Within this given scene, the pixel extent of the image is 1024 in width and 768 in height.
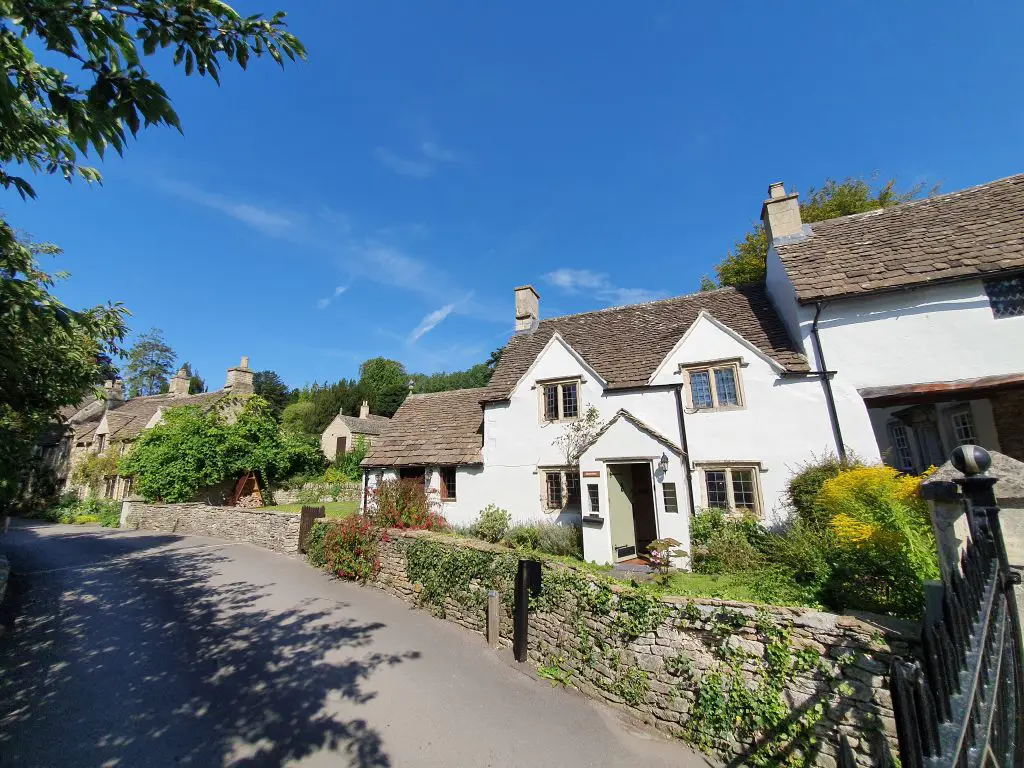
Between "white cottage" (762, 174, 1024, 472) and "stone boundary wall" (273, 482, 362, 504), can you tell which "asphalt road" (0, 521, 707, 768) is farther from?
"stone boundary wall" (273, 482, 362, 504)

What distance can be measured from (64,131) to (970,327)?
60.8 feet

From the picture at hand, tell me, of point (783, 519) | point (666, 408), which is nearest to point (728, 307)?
point (666, 408)

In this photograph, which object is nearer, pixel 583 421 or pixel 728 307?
pixel 583 421

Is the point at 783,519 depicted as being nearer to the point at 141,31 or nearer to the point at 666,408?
the point at 666,408

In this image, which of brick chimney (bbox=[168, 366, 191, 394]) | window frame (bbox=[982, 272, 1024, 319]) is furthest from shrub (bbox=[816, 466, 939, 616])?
brick chimney (bbox=[168, 366, 191, 394])

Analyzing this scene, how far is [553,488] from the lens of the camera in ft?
52.8

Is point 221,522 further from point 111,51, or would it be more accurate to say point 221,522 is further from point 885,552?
point 885,552

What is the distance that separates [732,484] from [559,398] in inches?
258

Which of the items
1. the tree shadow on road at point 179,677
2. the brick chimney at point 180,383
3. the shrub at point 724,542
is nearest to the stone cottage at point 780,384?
the shrub at point 724,542

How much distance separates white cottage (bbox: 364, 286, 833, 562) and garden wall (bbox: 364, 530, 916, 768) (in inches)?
216

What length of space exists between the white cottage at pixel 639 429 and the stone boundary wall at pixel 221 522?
13.0ft

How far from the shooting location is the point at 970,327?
1170cm

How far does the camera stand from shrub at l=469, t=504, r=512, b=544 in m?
15.9

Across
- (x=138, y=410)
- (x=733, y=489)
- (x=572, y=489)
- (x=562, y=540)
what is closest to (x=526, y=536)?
(x=562, y=540)
